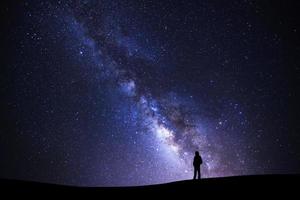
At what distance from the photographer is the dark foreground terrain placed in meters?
9.88

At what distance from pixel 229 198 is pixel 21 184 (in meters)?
8.43

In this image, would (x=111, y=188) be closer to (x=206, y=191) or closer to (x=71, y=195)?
(x=71, y=195)

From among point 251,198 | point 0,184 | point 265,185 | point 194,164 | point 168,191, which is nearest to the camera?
point 251,198

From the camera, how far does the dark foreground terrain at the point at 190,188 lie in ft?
32.4

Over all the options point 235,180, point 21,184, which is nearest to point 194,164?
point 235,180

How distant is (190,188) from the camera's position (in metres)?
11.0

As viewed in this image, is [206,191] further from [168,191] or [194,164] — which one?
[194,164]

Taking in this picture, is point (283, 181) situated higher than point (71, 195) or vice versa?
point (283, 181)

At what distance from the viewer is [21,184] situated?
12.3m

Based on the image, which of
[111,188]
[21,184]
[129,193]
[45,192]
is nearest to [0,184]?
[21,184]

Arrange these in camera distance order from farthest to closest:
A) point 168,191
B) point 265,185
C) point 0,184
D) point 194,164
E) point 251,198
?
point 194,164, point 0,184, point 168,191, point 265,185, point 251,198

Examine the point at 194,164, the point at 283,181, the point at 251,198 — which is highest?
the point at 194,164

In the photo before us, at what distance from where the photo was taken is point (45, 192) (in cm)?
1159

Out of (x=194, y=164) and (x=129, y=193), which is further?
(x=194, y=164)
